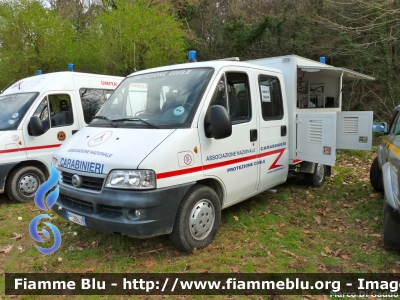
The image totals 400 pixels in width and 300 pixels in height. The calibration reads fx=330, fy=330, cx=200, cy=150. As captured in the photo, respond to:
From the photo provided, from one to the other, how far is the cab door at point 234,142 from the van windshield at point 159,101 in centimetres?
22

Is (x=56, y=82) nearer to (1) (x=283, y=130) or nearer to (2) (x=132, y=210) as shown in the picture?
(2) (x=132, y=210)

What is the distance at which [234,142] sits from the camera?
452 cm

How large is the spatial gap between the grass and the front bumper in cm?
58

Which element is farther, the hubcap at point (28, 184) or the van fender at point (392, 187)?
the hubcap at point (28, 184)

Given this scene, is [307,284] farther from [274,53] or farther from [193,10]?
[193,10]

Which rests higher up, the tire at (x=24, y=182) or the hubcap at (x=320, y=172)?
the tire at (x=24, y=182)

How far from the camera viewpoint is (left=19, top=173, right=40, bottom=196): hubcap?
6332 mm

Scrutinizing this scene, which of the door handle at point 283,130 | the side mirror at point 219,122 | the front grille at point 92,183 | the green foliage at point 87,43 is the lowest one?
the front grille at point 92,183

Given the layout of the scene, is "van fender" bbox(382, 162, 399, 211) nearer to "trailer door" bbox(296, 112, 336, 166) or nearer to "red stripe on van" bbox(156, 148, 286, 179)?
"trailer door" bbox(296, 112, 336, 166)

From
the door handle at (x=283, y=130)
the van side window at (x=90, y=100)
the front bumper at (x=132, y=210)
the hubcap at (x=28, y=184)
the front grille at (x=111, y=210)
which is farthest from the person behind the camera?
the van side window at (x=90, y=100)

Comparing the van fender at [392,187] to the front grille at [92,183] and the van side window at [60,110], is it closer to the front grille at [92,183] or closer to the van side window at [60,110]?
the front grille at [92,183]

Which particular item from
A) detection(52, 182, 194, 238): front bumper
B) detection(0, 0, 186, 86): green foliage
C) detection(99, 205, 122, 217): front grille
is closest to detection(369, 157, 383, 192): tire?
detection(52, 182, 194, 238): front bumper

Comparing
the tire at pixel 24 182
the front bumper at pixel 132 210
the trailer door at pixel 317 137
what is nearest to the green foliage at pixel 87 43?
the tire at pixel 24 182

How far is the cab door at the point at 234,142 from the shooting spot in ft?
13.7
